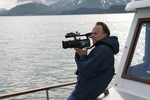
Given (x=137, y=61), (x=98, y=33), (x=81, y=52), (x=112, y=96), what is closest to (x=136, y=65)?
(x=137, y=61)

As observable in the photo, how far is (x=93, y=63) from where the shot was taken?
3361 millimetres

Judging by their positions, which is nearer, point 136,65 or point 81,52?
point 81,52

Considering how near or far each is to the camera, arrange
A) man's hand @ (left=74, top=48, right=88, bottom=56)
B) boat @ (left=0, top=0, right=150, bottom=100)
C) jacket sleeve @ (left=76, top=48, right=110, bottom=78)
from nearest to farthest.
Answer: jacket sleeve @ (left=76, top=48, right=110, bottom=78) → man's hand @ (left=74, top=48, right=88, bottom=56) → boat @ (left=0, top=0, right=150, bottom=100)

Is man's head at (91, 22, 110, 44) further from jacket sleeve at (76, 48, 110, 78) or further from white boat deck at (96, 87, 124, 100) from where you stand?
white boat deck at (96, 87, 124, 100)

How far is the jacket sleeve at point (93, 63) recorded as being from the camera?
336cm

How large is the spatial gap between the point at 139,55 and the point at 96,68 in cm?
166

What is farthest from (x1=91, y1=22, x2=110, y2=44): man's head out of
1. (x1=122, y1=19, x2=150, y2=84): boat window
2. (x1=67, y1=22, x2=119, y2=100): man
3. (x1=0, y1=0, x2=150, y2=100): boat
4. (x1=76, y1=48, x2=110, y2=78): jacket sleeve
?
(x1=122, y1=19, x2=150, y2=84): boat window

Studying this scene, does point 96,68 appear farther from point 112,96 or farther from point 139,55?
point 139,55

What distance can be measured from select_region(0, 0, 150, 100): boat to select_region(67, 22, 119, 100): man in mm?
730

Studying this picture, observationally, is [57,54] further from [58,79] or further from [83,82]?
[83,82]

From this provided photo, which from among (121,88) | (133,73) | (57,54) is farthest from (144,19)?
(57,54)

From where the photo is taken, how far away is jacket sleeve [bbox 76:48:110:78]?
3.36 m

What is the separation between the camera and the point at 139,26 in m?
4.58

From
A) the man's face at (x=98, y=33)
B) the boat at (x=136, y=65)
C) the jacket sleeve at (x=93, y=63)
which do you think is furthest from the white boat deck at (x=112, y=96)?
the man's face at (x=98, y=33)
